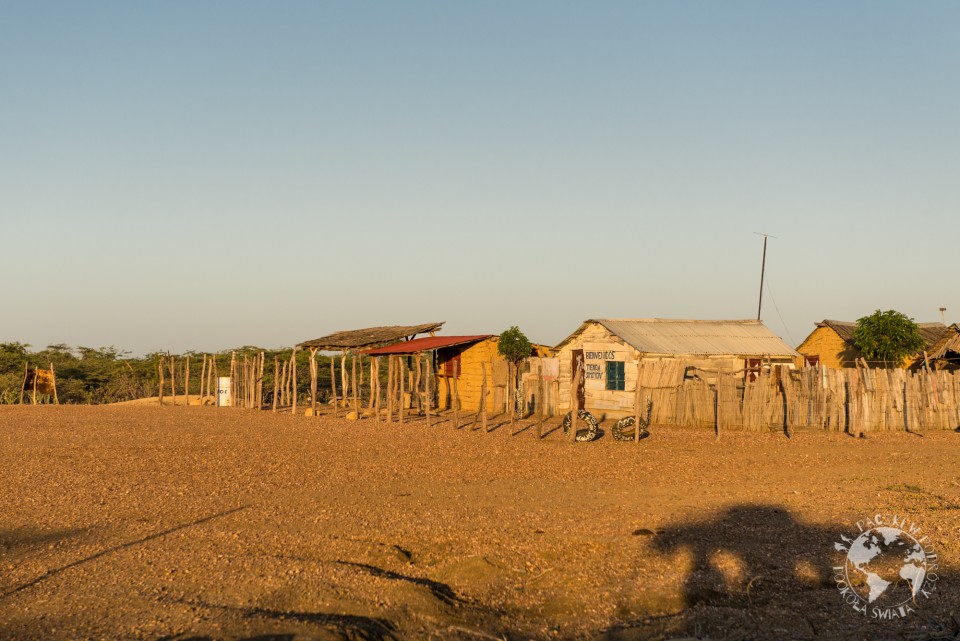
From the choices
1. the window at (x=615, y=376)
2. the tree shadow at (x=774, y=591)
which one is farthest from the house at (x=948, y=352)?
the tree shadow at (x=774, y=591)

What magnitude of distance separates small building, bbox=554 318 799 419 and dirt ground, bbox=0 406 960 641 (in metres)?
7.83

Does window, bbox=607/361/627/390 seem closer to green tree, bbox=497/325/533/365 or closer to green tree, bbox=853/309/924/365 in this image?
green tree, bbox=497/325/533/365

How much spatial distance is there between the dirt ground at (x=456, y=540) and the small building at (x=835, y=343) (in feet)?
71.5

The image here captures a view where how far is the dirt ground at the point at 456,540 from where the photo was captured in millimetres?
6562

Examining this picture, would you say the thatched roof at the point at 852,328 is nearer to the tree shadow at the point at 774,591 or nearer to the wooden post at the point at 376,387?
the wooden post at the point at 376,387

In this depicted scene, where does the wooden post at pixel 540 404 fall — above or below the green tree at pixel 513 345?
below

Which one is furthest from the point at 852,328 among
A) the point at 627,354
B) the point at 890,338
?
the point at 627,354

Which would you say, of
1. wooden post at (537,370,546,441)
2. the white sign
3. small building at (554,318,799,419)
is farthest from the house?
the white sign

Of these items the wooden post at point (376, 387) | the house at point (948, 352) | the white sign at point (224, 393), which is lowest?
the white sign at point (224, 393)

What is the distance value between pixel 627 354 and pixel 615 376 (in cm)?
84

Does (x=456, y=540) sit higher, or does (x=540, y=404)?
(x=540, y=404)

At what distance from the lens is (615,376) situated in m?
26.2

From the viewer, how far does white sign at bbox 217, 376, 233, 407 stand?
33656 millimetres

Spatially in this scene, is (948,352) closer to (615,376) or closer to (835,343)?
(835,343)
